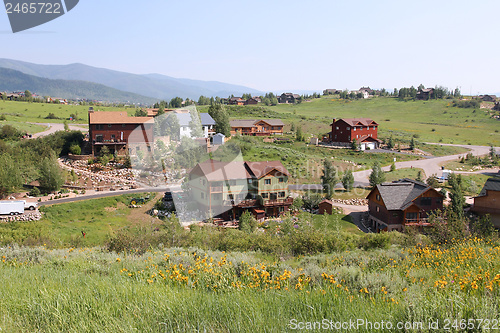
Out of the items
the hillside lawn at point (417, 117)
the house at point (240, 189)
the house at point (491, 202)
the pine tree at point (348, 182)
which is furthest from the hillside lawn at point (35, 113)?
the house at point (491, 202)

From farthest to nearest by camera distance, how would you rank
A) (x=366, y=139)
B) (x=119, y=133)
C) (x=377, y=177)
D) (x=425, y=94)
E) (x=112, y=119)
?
(x=425, y=94) < (x=366, y=139) < (x=112, y=119) < (x=119, y=133) < (x=377, y=177)

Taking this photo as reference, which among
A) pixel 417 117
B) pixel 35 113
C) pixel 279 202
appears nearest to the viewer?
pixel 279 202

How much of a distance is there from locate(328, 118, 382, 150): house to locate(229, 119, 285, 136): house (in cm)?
1080

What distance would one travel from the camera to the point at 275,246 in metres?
15.7

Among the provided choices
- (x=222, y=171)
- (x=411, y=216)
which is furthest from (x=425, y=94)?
(x=222, y=171)

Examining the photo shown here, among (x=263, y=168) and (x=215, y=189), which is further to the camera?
(x=263, y=168)

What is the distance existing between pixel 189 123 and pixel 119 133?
10.1 meters

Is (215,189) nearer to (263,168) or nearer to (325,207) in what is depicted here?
(263,168)

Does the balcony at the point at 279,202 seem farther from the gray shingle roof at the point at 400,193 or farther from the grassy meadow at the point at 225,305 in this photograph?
the grassy meadow at the point at 225,305

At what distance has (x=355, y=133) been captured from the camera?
201ft

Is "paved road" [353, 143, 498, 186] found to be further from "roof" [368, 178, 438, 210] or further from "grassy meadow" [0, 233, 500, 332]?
"grassy meadow" [0, 233, 500, 332]

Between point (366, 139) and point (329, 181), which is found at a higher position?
point (366, 139)

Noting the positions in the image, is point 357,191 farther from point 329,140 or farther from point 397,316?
point 397,316

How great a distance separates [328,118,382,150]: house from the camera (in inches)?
2394
